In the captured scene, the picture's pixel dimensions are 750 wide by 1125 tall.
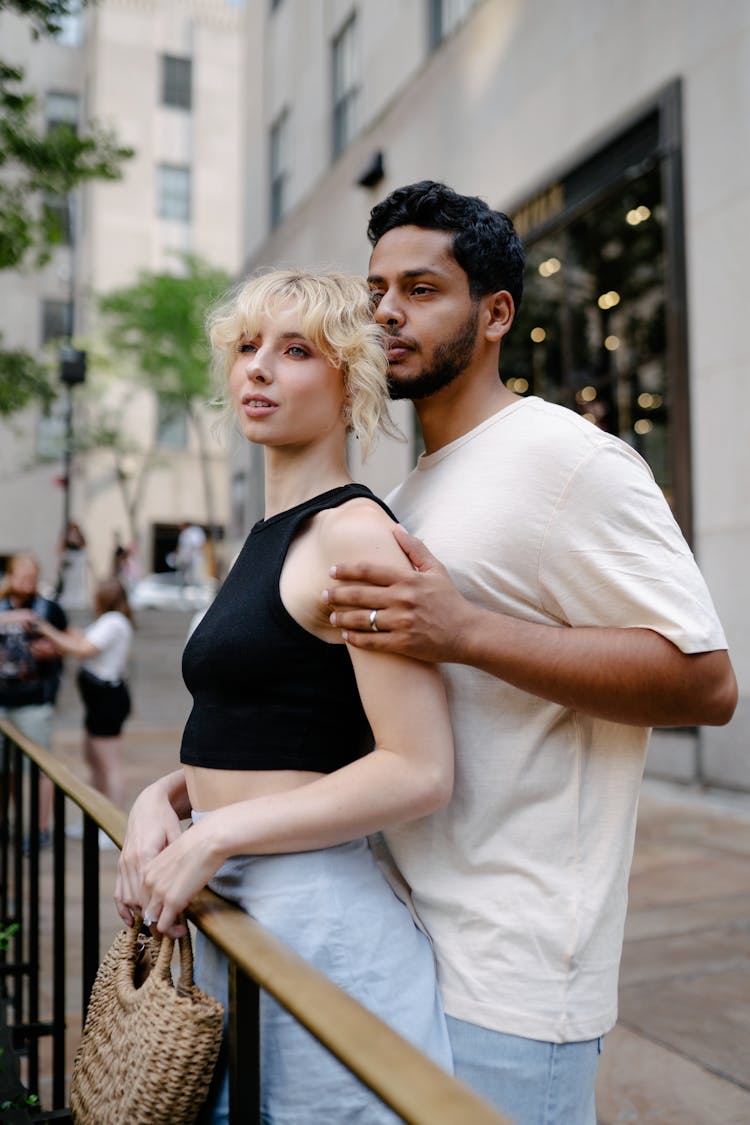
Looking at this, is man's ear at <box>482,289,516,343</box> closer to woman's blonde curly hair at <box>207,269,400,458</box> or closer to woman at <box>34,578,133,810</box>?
woman's blonde curly hair at <box>207,269,400,458</box>

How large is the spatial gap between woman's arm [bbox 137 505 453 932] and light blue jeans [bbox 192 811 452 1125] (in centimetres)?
8

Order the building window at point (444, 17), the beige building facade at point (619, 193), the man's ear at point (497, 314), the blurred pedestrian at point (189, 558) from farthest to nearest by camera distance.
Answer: the blurred pedestrian at point (189, 558) < the building window at point (444, 17) < the beige building facade at point (619, 193) < the man's ear at point (497, 314)

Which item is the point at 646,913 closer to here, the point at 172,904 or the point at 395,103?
the point at 172,904

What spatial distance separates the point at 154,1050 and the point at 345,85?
16846 millimetres

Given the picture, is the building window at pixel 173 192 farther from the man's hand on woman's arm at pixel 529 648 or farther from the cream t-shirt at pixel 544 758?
the man's hand on woman's arm at pixel 529 648

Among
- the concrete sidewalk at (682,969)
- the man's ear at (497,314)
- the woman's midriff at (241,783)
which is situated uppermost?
the man's ear at (497,314)

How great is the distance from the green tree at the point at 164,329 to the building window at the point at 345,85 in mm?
18218

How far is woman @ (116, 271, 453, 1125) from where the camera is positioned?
147cm

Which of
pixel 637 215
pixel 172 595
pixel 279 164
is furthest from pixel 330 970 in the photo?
pixel 172 595

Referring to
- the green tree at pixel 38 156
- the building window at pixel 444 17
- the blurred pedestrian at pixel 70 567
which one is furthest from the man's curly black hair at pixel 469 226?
the blurred pedestrian at pixel 70 567

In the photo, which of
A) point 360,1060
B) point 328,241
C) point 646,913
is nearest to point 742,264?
point 646,913

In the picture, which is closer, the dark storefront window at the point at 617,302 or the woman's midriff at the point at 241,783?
the woman's midriff at the point at 241,783

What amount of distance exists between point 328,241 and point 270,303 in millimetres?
15358

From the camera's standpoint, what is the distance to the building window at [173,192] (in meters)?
42.0
